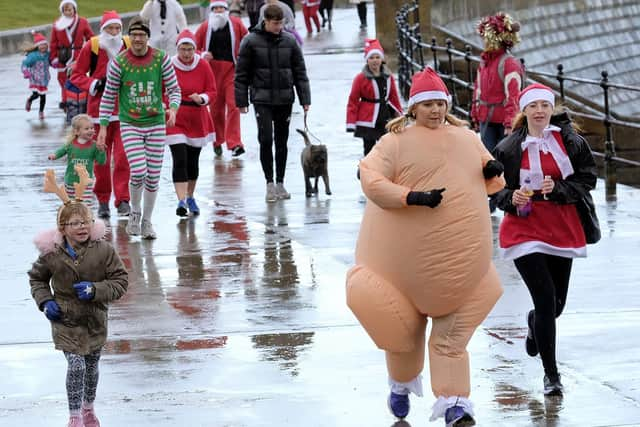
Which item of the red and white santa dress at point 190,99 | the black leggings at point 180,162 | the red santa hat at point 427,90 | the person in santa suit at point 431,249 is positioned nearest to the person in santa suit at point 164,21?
the red and white santa dress at point 190,99

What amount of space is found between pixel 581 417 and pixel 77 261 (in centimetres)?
241

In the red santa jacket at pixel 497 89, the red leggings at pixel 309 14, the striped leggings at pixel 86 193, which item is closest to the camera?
the red santa jacket at pixel 497 89

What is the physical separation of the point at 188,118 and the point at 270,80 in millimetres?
1002

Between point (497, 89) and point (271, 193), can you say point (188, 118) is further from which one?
point (497, 89)

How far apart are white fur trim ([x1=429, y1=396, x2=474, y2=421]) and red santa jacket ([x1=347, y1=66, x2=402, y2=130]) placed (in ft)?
25.0

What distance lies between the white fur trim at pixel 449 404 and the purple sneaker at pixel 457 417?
0.05ft

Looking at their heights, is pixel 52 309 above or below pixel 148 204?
above

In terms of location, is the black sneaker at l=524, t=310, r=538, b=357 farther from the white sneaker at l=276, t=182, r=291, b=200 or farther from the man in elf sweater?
the white sneaker at l=276, t=182, r=291, b=200

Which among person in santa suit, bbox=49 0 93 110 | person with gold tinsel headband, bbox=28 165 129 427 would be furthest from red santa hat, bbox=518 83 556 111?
person in santa suit, bbox=49 0 93 110

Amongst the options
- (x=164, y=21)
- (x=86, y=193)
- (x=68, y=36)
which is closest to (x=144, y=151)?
(x=86, y=193)

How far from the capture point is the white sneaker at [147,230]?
12.3 metres

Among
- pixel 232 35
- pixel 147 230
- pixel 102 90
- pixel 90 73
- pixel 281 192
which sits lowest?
pixel 281 192

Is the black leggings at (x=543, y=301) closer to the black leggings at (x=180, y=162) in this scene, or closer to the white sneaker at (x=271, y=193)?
the black leggings at (x=180, y=162)

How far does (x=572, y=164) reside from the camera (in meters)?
7.64
